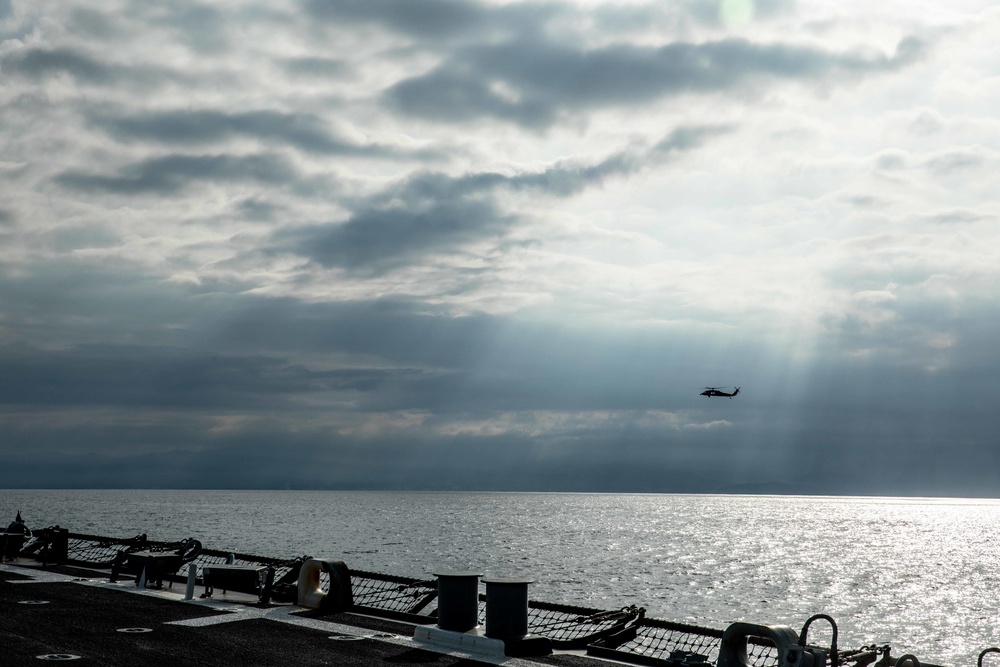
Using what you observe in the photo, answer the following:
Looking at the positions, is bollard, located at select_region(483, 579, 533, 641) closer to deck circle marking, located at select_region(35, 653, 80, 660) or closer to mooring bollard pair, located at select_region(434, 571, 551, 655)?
mooring bollard pair, located at select_region(434, 571, 551, 655)

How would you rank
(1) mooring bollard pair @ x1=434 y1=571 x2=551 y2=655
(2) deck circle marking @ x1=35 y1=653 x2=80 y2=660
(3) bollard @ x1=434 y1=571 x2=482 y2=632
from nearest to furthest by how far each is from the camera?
(2) deck circle marking @ x1=35 y1=653 x2=80 y2=660
(1) mooring bollard pair @ x1=434 y1=571 x2=551 y2=655
(3) bollard @ x1=434 y1=571 x2=482 y2=632

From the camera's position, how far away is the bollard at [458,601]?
18500 millimetres

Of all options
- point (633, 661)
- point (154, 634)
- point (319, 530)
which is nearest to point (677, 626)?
point (633, 661)

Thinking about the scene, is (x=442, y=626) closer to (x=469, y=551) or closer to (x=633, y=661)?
(x=633, y=661)

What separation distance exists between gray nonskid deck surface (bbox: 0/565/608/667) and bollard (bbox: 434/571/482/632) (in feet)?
2.79

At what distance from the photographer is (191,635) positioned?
1834 cm

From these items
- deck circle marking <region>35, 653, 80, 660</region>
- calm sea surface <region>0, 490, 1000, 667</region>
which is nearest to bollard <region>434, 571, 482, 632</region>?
deck circle marking <region>35, 653, 80, 660</region>

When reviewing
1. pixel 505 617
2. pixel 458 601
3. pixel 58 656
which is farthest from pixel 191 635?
pixel 505 617

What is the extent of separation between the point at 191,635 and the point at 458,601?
559cm

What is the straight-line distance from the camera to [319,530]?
156 metres

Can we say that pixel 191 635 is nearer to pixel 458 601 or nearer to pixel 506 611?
pixel 458 601

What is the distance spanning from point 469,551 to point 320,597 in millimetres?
91780

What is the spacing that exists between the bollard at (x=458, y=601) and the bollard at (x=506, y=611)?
95 cm

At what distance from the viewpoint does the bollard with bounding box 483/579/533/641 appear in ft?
57.3
